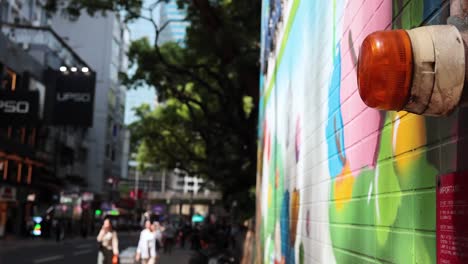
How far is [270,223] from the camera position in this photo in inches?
404

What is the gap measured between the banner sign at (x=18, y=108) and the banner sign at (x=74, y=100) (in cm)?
387

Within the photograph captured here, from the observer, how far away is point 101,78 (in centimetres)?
7394

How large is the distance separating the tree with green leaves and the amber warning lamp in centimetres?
1591

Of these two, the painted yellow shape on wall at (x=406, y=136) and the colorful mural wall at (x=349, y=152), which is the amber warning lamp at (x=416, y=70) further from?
the painted yellow shape on wall at (x=406, y=136)

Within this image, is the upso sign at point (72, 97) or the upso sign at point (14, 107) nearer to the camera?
the upso sign at point (14, 107)

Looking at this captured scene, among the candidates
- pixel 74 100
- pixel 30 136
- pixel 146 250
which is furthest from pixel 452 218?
pixel 30 136

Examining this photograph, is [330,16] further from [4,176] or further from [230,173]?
[4,176]

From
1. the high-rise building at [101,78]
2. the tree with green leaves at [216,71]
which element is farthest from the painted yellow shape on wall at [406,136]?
the high-rise building at [101,78]

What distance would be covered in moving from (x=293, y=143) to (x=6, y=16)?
144 ft

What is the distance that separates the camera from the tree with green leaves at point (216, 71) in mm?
18609

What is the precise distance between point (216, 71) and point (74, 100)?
799 cm

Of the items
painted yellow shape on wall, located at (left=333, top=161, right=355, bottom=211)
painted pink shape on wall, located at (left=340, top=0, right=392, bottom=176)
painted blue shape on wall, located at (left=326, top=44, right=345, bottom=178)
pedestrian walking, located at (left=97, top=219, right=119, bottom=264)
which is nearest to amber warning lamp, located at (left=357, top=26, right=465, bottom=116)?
painted pink shape on wall, located at (left=340, top=0, right=392, bottom=176)

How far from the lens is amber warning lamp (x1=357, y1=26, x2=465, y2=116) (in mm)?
1910

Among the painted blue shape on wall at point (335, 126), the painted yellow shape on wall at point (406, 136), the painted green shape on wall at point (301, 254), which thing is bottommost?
the painted green shape on wall at point (301, 254)
